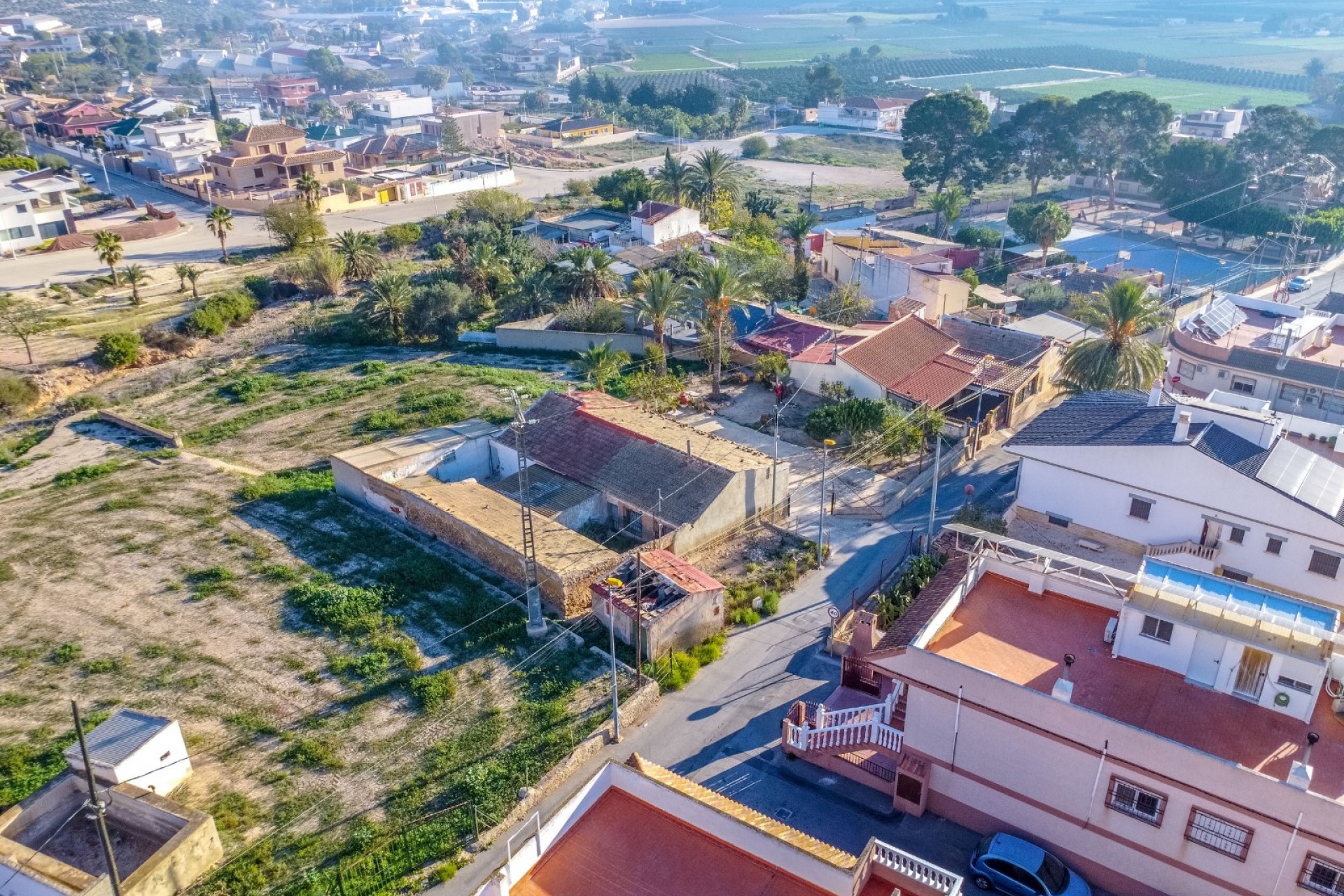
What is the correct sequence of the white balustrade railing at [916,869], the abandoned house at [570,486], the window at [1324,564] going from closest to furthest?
the white balustrade railing at [916,869] < the window at [1324,564] < the abandoned house at [570,486]

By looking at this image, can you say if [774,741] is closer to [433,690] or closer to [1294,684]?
[433,690]

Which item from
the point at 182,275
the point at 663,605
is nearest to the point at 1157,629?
the point at 663,605

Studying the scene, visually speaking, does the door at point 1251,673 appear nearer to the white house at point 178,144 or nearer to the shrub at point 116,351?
the shrub at point 116,351

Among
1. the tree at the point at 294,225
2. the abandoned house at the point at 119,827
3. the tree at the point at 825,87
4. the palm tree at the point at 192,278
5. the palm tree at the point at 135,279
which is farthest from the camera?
the tree at the point at 825,87

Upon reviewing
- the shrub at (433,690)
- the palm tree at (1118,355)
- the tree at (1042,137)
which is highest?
the tree at (1042,137)

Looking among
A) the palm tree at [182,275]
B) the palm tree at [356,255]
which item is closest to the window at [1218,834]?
the palm tree at [356,255]

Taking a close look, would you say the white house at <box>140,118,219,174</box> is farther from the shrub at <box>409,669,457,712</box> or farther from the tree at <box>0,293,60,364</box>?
the shrub at <box>409,669,457,712</box>

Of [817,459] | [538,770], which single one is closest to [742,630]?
[538,770]

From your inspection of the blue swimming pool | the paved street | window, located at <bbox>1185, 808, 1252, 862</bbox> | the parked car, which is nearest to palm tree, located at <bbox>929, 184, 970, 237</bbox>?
the paved street
